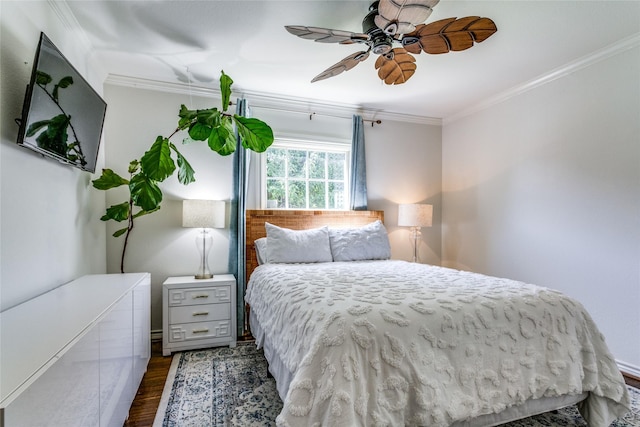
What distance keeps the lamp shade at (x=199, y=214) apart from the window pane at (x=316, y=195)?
4.18ft

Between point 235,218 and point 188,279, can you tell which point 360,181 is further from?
point 188,279

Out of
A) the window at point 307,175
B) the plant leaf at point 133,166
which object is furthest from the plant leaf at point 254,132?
the plant leaf at point 133,166

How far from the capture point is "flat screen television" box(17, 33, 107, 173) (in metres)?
1.59

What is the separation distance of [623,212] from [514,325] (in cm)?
176

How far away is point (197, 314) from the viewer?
2.91 metres

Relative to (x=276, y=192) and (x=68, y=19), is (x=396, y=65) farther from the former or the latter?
(x=68, y=19)

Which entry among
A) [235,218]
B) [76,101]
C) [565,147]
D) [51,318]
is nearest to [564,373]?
[565,147]

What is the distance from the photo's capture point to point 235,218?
3.43 metres

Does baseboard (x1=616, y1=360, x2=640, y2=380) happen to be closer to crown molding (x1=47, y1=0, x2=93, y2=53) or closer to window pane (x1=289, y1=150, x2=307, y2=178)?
window pane (x1=289, y1=150, x2=307, y2=178)

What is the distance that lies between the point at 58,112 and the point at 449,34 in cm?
229

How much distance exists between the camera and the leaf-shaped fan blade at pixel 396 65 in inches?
88.1

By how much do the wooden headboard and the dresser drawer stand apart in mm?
432

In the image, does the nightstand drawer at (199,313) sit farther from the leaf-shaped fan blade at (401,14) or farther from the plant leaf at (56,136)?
the leaf-shaped fan blade at (401,14)

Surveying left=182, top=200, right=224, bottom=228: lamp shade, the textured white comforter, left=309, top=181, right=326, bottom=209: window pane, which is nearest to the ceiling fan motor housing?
the textured white comforter
